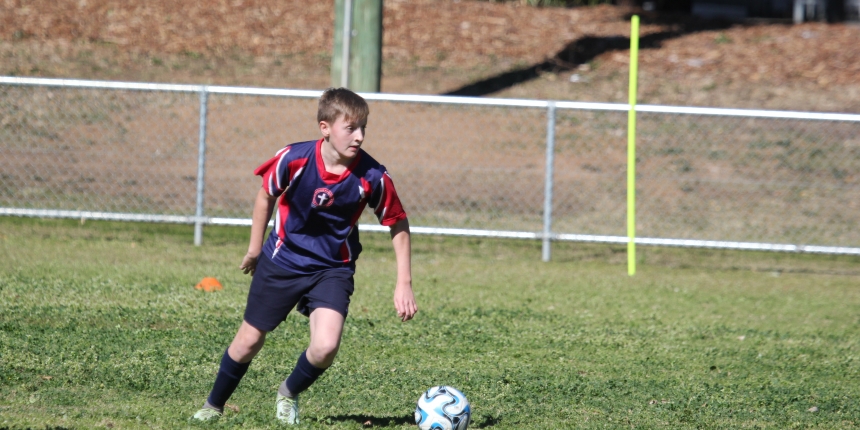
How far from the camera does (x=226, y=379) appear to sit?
4.08 metres

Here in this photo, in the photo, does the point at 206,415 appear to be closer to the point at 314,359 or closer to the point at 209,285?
the point at 314,359

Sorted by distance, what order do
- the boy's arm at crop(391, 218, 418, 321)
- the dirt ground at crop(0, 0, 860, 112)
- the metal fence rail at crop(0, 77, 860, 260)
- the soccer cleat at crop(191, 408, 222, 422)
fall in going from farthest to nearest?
the dirt ground at crop(0, 0, 860, 112), the metal fence rail at crop(0, 77, 860, 260), the soccer cleat at crop(191, 408, 222, 422), the boy's arm at crop(391, 218, 418, 321)

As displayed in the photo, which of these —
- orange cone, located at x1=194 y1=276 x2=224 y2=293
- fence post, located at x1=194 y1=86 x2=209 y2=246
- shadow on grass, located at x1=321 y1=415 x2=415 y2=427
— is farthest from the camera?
fence post, located at x1=194 y1=86 x2=209 y2=246

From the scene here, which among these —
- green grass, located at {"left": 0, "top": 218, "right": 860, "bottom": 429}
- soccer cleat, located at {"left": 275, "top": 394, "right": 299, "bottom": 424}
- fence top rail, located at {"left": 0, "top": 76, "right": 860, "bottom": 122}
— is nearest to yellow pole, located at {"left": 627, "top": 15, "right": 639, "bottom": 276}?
fence top rail, located at {"left": 0, "top": 76, "right": 860, "bottom": 122}

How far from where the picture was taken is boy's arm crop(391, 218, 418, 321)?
399 centimetres

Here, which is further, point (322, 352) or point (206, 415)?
point (206, 415)

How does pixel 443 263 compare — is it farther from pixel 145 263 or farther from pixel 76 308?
pixel 76 308

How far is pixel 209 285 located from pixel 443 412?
348 cm

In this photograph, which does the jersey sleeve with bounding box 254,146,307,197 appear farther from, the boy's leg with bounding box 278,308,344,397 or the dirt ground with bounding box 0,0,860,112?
the dirt ground with bounding box 0,0,860,112

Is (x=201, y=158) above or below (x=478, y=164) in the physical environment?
above

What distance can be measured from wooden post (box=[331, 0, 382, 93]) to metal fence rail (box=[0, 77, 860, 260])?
18.4 inches

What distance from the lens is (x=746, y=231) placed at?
10.6 m

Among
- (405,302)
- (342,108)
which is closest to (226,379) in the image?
(405,302)

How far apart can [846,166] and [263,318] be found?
32.6ft
